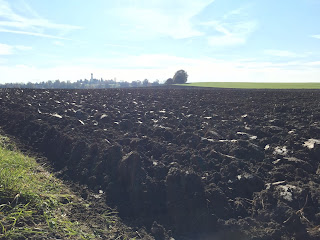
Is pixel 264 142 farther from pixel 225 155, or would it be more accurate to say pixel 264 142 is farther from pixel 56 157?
pixel 56 157

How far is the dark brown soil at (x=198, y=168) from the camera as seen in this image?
14.9 ft

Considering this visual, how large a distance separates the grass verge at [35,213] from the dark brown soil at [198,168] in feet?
2.66

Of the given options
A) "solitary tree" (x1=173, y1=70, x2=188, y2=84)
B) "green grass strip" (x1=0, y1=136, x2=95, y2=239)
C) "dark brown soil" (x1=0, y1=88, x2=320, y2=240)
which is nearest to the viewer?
"green grass strip" (x1=0, y1=136, x2=95, y2=239)

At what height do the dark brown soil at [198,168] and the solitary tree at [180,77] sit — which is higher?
the solitary tree at [180,77]

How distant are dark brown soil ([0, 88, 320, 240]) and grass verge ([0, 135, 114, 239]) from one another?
31.9 inches

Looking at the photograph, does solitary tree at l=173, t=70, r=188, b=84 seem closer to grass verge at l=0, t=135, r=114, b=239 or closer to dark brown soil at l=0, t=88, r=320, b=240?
dark brown soil at l=0, t=88, r=320, b=240

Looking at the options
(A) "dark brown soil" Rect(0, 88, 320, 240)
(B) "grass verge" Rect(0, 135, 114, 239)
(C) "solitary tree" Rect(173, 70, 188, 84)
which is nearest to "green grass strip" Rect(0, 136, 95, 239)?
(B) "grass verge" Rect(0, 135, 114, 239)

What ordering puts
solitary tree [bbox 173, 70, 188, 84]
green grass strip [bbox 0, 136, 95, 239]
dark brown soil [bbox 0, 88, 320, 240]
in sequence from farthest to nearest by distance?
solitary tree [bbox 173, 70, 188, 84], dark brown soil [bbox 0, 88, 320, 240], green grass strip [bbox 0, 136, 95, 239]

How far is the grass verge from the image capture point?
142 inches

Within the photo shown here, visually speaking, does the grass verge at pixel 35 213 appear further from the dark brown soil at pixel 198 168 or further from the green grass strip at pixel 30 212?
the dark brown soil at pixel 198 168

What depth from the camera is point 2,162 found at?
5.16 m

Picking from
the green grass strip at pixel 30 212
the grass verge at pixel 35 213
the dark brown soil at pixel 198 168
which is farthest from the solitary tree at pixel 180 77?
the green grass strip at pixel 30 212

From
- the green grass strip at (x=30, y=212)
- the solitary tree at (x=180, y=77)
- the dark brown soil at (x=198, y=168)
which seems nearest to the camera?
the green grass strip at (x=30, y=212)

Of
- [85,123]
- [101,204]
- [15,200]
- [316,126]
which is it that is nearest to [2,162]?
[15,200]
